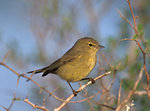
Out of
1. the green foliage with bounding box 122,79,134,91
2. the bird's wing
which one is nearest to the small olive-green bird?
the bird's wing

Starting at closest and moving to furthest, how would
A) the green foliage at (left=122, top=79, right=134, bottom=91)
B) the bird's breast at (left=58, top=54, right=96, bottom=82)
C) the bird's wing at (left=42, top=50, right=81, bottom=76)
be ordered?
the green foliage at (left=122, top=79, right=134, bottom=91)
the bird's breast at (left=58, top=54, right=96, bottom=82)
the bird's wing at (left=42, top=50, right=81, bottom=76)

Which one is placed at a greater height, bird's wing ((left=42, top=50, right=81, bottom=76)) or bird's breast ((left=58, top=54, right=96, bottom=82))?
bird's wing ((left=42, top=50, right=81, bottom=76))

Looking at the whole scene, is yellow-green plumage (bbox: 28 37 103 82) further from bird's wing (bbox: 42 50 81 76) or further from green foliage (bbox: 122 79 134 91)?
green foliage (bbox: 122 79 134 91)

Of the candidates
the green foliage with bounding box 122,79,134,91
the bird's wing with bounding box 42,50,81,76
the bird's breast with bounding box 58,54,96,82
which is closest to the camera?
the green foliage with bounding box 122,79,134,91

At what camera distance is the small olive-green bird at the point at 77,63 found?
4.20 metres

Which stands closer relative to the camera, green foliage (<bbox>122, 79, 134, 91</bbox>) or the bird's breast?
green foliage (<bbox>122, 79, 134, 91</bbox>)

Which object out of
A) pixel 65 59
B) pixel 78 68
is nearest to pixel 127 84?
pixel 78 68

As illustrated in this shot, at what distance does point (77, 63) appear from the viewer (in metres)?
4.32

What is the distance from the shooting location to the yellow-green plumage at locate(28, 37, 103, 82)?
4.20 meters

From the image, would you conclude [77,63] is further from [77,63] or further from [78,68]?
[78,68]

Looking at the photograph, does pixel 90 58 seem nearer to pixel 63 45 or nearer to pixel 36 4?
pixel 63 45

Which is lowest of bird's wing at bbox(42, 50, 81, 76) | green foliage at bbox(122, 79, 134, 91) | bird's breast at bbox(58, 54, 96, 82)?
green foliage at bbox(122, 79, 134, 91)

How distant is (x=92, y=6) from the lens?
19.7 ft

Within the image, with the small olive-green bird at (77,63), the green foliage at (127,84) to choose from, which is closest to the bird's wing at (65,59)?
the small olive-green bird at (77,63)
